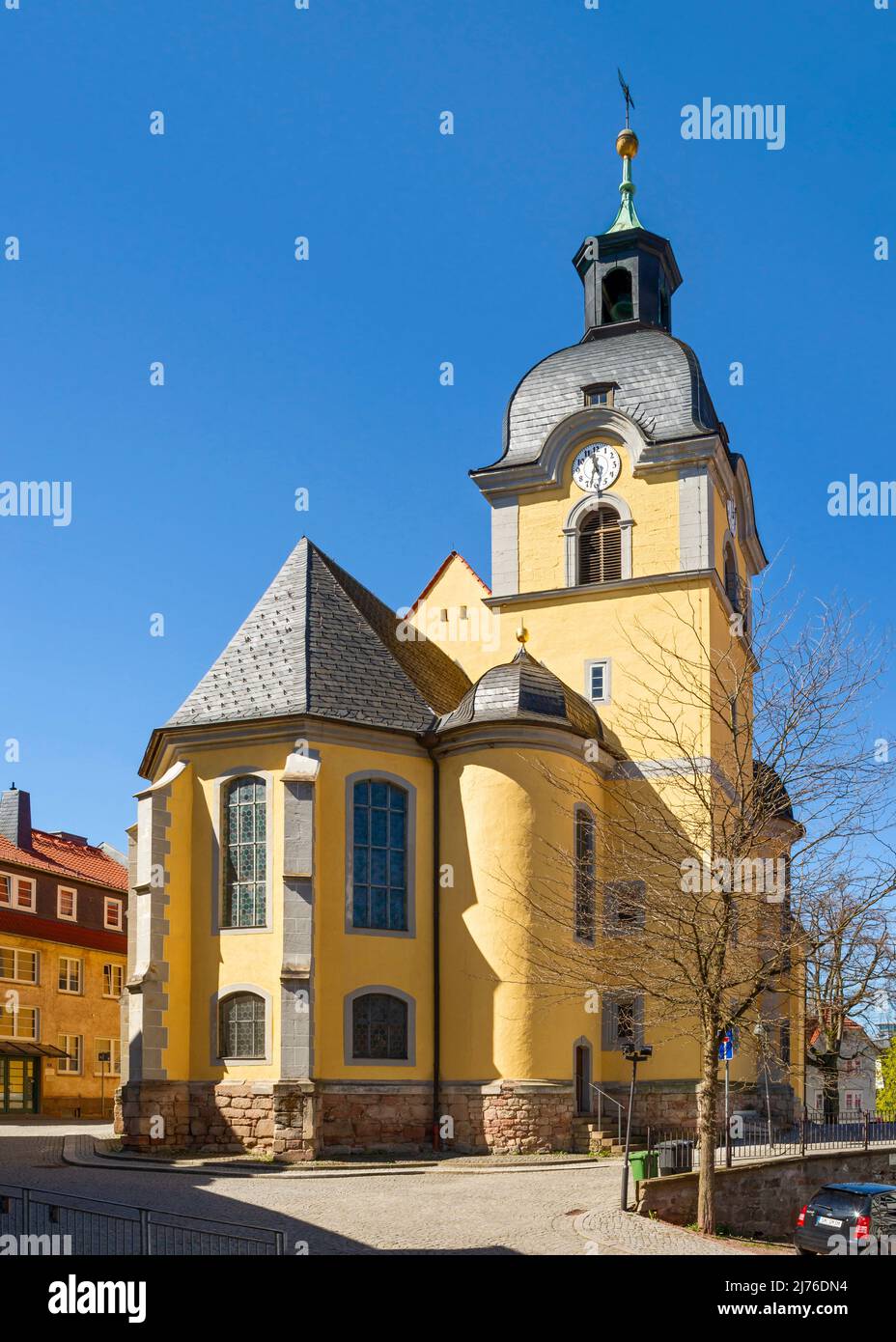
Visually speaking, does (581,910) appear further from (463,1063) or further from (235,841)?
(235,841)

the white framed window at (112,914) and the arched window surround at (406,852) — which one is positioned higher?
the arched window surround at (406,852)

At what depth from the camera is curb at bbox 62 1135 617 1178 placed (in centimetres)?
2427

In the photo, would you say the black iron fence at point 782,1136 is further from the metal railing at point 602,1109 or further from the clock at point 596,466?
the clock at point 596,466

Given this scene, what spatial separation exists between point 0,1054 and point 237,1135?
20114 millimetres

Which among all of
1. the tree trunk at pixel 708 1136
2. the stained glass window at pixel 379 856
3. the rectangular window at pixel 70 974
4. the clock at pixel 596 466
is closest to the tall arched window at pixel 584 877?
the stained glass window at pixel 379 856

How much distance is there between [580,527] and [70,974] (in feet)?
82.1

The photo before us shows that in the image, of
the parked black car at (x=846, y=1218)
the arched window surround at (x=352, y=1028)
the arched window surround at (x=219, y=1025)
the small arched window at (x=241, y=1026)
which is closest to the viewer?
the parked black car at (x=846, y=1218)

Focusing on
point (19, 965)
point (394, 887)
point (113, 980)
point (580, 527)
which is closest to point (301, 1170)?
point (394, 887)

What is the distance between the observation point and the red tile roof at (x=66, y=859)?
4809cm

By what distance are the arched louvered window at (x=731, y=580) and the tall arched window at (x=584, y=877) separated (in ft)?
25.8

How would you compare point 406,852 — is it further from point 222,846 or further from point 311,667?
point 311,667

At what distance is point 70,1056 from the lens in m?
47.7
